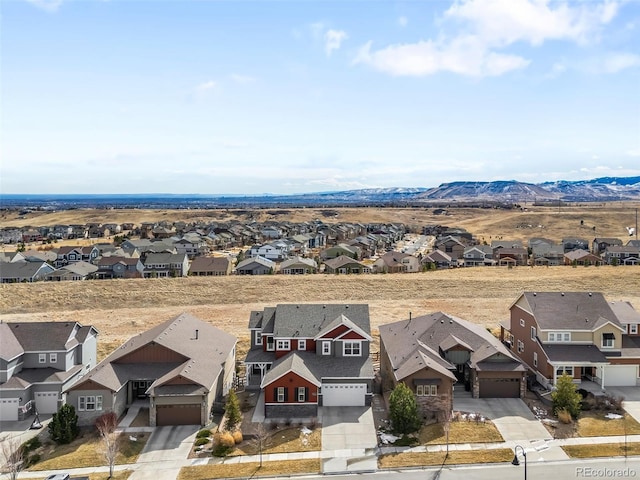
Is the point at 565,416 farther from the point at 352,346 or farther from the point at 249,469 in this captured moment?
the point at 249,469

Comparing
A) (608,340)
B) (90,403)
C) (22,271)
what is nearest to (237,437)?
(90,403)

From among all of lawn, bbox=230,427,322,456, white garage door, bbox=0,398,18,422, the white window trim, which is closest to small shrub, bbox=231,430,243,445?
lawn, bbox=230,427,322,456

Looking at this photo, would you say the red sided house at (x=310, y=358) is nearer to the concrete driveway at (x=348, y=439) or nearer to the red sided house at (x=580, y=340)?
the concrete driveway at (x=348, y=439)

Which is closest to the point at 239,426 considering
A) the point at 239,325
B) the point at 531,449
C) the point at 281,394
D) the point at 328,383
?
the point at 281,394

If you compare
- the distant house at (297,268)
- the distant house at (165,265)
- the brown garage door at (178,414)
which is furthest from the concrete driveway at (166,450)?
the distant house at (165,265)

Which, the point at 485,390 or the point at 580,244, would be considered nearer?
the point at 485,390

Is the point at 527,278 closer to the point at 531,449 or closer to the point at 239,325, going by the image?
the point at 239,325
